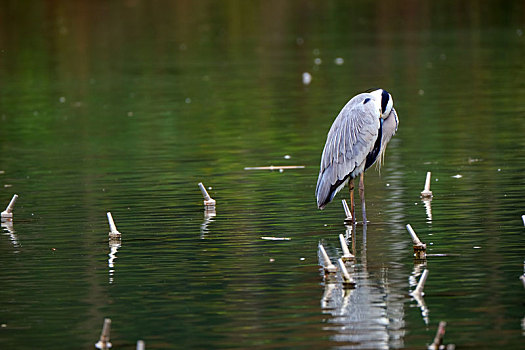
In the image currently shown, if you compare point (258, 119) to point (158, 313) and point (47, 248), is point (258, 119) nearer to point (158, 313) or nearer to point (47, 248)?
point (47, 248)

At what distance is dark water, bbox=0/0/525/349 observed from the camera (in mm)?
9297

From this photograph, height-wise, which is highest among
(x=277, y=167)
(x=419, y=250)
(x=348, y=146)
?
(x=348, y=146)

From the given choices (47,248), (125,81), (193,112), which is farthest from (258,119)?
(47,248)

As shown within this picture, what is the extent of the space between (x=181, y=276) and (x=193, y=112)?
1468 cm

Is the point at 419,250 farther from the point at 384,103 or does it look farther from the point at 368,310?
the point at 384,103

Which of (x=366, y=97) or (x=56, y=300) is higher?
(x=366, y=97)

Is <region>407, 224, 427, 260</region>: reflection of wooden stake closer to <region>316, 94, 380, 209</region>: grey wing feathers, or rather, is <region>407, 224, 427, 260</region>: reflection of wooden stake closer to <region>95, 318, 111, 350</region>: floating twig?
<region>316, 94, 380, 209</region>: grey wing feathers

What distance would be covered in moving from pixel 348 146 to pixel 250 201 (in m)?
2.04

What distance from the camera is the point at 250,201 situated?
48.3 ft

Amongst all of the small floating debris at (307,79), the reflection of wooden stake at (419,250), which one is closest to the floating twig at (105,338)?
the reflection of wooden stake at (419,250)

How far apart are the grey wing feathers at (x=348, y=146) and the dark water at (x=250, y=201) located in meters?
0.44

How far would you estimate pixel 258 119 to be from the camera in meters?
23.4

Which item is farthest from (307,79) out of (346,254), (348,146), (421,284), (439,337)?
(439,337)

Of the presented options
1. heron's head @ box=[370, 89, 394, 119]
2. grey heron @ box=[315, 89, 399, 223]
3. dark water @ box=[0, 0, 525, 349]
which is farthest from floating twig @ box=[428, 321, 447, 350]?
heron's head @ box=[370, 89, 394, 119]
